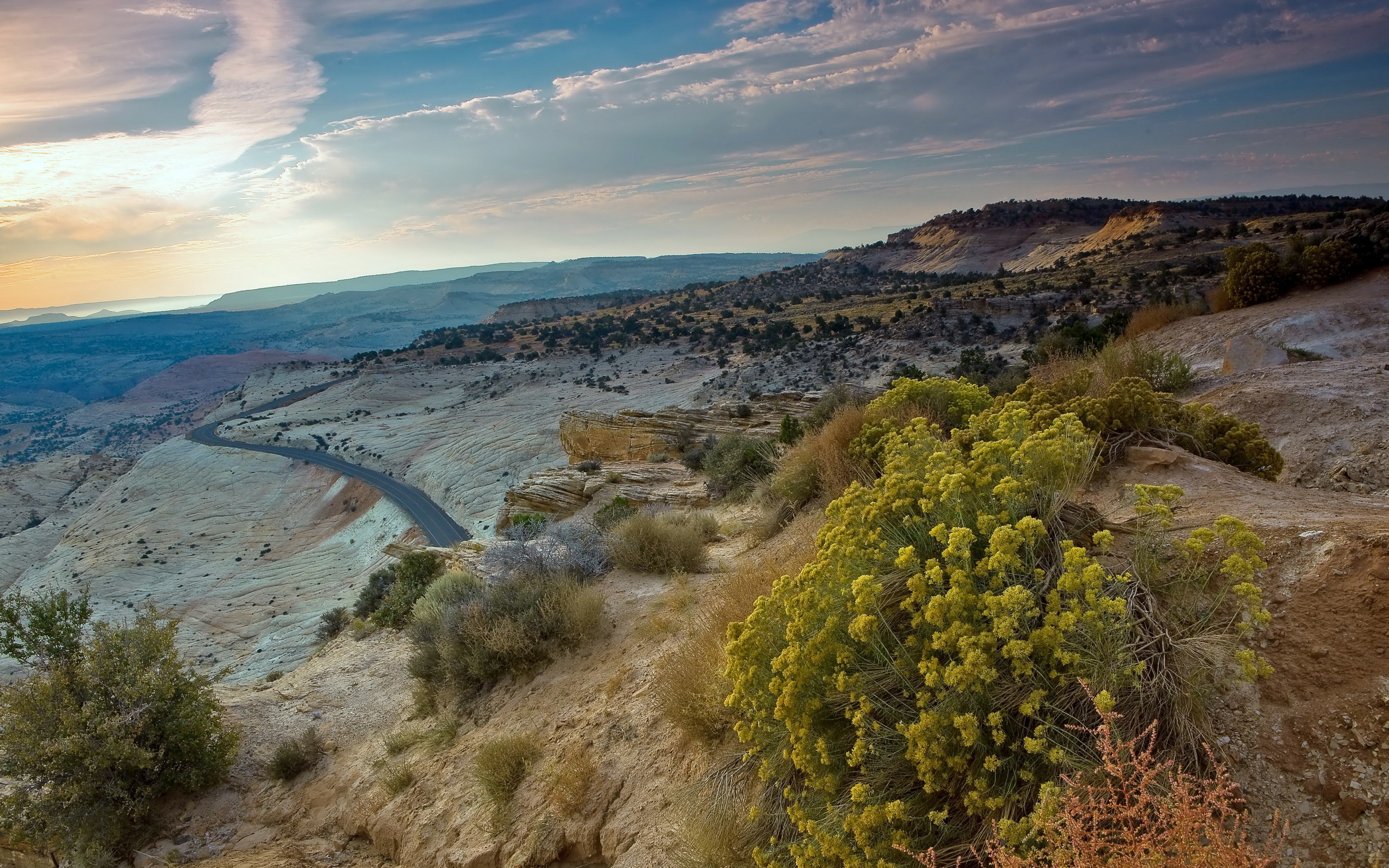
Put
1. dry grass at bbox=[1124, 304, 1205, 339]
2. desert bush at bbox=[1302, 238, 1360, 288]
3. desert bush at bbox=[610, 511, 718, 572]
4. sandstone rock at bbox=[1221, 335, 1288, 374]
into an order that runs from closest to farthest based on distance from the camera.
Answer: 1. desert bush at bbox=[610, 511, 718, 572]
2. sandstone rock at bbox=[1221, 335, 1288, 374]
3. desert bush at bbox=[1302, 238, 1360, 288]
4. dry grass at bbox=[1124, 304, 1205, 339]

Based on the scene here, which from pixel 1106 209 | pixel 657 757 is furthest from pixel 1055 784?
pixel 1106 209

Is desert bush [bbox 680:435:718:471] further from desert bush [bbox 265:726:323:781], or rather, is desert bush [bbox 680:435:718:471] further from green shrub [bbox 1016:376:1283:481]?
green shrub [bbox 1016:376:1283:481]

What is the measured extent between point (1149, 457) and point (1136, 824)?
4.18 metres

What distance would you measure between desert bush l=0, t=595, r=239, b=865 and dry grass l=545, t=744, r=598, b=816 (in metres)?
6.00

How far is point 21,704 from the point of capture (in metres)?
8.40

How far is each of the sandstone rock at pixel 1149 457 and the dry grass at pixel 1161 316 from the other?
40.8 feet

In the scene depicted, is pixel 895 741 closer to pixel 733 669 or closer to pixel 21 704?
pixel 733 669

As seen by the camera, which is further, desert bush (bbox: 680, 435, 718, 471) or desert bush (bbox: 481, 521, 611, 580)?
desert bush (bbox: 680, 435, 718, 471)

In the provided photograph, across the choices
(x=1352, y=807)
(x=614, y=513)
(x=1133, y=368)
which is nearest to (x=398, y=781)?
(x=614, y=513)

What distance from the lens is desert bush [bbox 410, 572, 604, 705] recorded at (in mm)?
8266

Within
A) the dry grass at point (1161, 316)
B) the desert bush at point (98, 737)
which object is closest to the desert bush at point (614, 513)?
the desert bush at point (98, 737)

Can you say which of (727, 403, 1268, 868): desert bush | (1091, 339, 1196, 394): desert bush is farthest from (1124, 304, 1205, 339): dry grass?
(727, 403, 1268, 868): desert bush

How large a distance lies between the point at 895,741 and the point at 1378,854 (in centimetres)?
169

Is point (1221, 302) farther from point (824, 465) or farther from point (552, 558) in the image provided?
point (552, 558)
